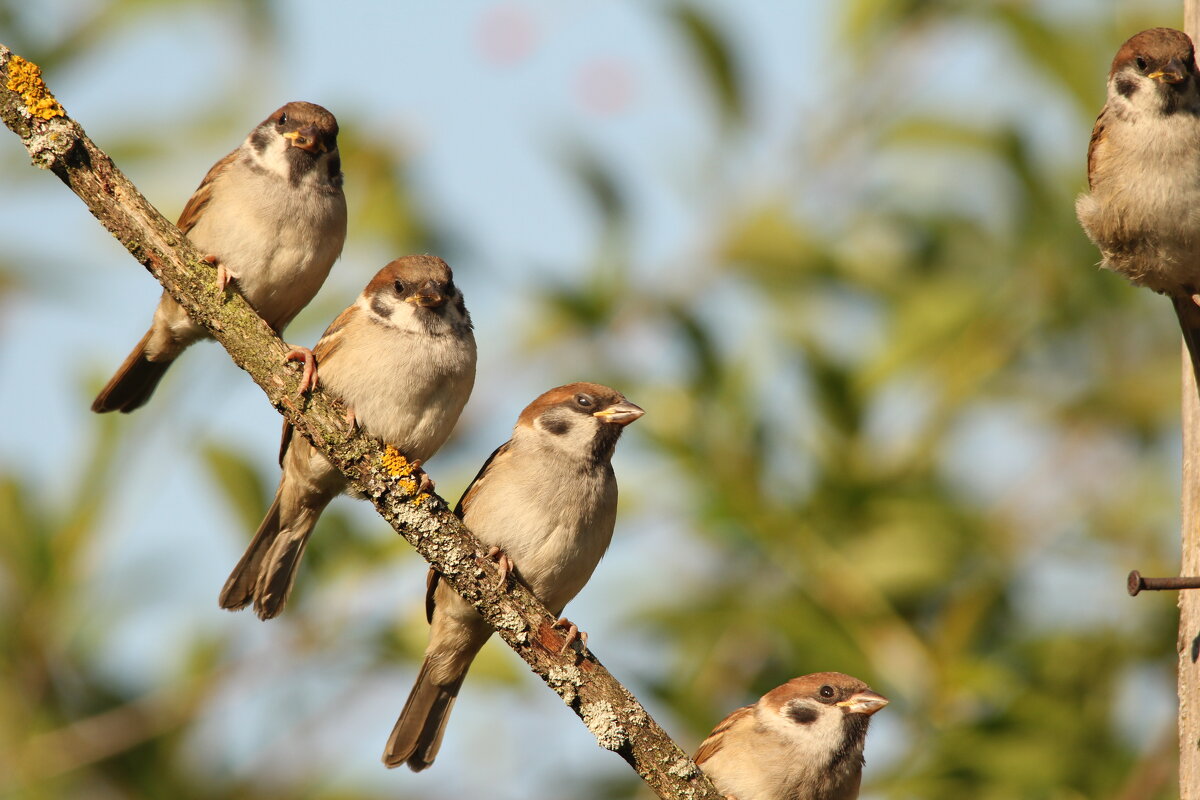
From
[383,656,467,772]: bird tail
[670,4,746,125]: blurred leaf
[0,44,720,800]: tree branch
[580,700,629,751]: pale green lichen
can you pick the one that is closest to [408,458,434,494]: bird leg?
[0,44,720,800]: tree branch

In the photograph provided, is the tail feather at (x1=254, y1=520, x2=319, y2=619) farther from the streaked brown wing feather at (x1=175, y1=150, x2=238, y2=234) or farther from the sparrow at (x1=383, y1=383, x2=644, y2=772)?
the streaked brown wing feather at (x1=175, y1=150, x2=238, y2=234)

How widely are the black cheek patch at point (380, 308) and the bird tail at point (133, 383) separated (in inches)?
30.6

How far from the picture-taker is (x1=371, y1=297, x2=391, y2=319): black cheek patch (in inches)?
175

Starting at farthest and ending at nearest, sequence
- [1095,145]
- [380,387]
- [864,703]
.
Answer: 1. [864,703]
2. [380,387]
3. [1095,145]

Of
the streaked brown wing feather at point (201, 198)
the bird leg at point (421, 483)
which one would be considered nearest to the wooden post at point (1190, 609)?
the bird leg at point (421, 483)

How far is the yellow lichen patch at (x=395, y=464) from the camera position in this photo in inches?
123

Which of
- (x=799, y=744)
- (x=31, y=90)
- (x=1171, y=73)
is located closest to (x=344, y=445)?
(x=31, y=90)

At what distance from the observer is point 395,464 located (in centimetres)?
313

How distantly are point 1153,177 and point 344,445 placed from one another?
212cm

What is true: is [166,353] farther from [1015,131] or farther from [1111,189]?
[1015,131]

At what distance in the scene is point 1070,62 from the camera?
19.6 feet

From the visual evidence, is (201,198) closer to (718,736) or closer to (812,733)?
(718,736)

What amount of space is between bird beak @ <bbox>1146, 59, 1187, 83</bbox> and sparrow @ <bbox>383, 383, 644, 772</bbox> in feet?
6.25

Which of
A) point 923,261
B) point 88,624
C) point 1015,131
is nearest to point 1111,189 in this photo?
point 1015,131
